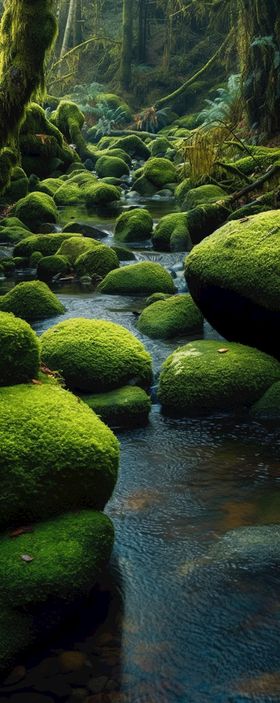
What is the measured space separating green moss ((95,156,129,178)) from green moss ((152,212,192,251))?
9724 mm

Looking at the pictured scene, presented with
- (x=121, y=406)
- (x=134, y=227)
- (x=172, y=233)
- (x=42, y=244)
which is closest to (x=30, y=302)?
(x=121, y=406)

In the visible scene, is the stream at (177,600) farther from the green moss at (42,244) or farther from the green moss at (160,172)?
the green moss at (160,172)

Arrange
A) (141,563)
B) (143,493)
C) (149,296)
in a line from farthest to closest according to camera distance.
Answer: (149,296), (143,493), (141,563)

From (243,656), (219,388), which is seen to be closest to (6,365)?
(243,656)

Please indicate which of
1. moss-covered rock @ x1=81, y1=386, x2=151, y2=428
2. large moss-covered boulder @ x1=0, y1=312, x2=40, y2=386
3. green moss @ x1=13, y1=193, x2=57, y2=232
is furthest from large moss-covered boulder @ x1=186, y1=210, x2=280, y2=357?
green moss @ x1=13, y1=193, x2=57, y2=232

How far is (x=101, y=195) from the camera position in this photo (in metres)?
20.7

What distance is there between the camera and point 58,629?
4121 mm

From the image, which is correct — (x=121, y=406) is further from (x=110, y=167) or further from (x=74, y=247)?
(x=110, y=167)

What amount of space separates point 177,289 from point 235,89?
1141 centimetres

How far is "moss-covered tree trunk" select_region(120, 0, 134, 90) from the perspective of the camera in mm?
35875

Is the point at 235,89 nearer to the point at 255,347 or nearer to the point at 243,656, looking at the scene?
the point at 255,347

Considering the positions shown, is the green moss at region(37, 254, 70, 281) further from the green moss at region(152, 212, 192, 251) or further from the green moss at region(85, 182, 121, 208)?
the green moss at region(85, 182, 121, 208)

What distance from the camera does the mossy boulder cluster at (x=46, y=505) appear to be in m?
3.99

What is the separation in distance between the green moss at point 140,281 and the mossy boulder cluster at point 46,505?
281 inches
